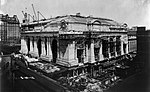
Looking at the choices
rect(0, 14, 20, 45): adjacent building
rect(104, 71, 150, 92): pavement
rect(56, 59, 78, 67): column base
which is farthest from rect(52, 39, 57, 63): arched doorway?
rect(0, 14, 20, 45): adjacent building

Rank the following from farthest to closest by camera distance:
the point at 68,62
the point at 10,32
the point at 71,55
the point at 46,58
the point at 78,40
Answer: the point at 10,32 < the point at 46,58 < the point at 78,40 < the point at 71,55 < the point at 68,62

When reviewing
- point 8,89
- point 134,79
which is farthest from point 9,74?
point 134,79

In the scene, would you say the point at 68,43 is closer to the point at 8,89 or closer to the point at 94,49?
the point at 94,49

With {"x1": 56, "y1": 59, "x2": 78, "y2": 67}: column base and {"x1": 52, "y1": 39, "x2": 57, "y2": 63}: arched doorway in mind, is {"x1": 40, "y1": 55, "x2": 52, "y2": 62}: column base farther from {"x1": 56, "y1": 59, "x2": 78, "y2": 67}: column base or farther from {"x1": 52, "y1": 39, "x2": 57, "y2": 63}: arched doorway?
{"x1": 56, "y1": 59, "x2": 78, "y2": 67}: column base

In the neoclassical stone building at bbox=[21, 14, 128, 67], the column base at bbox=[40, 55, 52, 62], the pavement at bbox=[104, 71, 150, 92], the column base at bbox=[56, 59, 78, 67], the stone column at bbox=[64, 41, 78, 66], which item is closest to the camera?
the pavement at bbox=[104, 71, 150, 92]

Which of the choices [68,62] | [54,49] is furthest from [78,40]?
[54,49]

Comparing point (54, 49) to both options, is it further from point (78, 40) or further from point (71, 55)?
point (78, 40)

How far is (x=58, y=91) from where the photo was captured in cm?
762

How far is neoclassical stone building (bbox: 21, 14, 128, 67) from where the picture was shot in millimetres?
9961

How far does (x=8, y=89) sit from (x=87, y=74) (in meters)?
4.71

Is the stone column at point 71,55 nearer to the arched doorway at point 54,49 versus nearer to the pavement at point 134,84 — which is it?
the arched doorway at point 54,49

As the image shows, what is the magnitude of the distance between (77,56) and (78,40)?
3.54 ft

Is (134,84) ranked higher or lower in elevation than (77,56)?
lower

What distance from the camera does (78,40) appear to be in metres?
10.2
